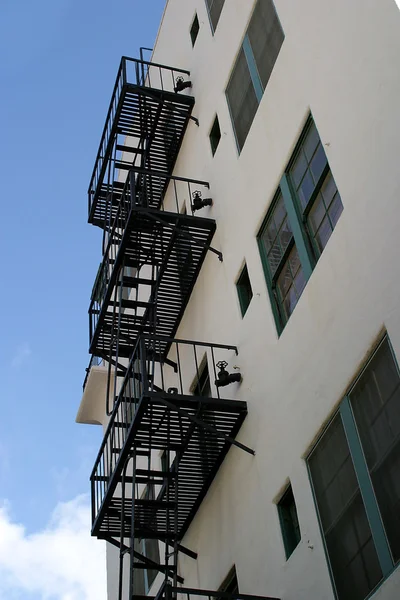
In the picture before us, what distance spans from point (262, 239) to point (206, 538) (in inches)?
185

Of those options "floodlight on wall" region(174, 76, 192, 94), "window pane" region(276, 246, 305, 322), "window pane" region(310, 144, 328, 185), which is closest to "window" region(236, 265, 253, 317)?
"window pane" region(276, 246, 305, 322)

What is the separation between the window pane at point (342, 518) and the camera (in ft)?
31.6

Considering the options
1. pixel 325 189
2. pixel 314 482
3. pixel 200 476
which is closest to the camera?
pixel 314 482

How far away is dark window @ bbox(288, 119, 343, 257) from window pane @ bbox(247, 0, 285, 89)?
7.73ft

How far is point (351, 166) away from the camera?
11227mm

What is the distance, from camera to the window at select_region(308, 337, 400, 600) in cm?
941

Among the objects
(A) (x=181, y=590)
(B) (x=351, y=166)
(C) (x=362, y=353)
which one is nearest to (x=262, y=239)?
(B) (x=351, y=166)

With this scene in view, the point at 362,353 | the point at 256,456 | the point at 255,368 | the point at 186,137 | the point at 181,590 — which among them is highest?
the point at 186,137

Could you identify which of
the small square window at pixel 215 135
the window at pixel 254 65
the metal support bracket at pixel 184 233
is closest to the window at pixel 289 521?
the metal support bracket at pixel 184 233

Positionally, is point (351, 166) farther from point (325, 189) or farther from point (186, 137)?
point (186, 137)

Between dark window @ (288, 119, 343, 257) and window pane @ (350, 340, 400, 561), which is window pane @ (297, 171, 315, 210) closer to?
dark window @ (288, 119, 343, 257)

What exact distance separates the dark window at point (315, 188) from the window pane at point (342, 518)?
104 inches

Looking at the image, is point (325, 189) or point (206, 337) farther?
point (206, 337)

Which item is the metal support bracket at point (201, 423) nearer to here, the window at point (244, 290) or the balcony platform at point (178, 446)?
the balcony platform at point (178, 446)
